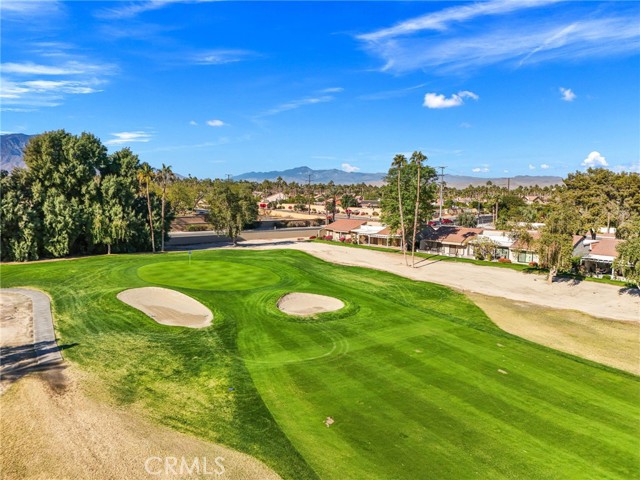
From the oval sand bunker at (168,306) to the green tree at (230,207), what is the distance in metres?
25.9

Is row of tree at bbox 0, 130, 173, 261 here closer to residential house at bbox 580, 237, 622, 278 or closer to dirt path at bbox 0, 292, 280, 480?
dirt path at bbox 0, 292, 280, 480

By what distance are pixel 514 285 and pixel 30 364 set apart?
132 feet

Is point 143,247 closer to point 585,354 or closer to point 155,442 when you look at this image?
point 155,442

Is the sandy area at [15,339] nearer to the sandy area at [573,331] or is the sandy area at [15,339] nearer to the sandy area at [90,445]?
the sandy area at [90,445]

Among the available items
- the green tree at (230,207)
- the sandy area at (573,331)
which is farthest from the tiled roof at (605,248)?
the green tree at (230,207)

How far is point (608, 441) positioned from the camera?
14.3m

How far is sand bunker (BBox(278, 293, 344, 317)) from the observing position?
29672 mm

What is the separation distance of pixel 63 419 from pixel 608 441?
2039 cm

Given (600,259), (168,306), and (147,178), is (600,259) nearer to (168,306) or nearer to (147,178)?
(168,306)

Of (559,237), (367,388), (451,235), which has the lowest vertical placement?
(367,388)

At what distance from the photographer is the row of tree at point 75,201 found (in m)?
44.3

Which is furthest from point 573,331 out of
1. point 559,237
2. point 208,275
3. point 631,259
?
point 208,275

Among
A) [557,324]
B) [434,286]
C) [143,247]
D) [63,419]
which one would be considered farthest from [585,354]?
[143,247]

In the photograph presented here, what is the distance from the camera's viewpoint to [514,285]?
39.9m
